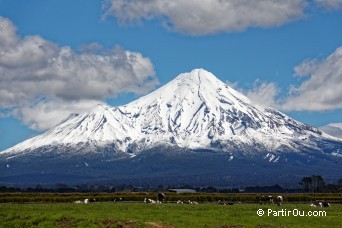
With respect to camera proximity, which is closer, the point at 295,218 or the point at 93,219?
the point at 93,219

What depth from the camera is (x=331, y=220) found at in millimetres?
41469

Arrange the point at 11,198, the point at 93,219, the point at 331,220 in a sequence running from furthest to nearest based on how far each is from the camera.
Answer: the point at 11,198 → the point at 331,220 → the point at 93,219

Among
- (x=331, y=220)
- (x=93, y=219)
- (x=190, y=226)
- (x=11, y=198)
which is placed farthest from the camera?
(x=11, y=198)

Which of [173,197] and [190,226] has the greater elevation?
[173,197]

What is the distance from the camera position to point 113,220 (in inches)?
1483

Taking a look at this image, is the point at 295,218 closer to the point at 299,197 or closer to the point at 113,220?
the point at 113,220

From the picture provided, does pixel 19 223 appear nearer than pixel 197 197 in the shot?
Yes

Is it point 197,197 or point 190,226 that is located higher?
point 197,197

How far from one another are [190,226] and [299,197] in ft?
189

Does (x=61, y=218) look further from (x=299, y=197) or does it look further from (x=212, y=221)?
(x=299, y=197)

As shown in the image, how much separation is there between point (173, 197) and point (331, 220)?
52060mm

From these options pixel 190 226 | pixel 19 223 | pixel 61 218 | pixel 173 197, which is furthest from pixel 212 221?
pixel 173 197

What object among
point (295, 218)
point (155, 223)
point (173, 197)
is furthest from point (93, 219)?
point (173, 197)

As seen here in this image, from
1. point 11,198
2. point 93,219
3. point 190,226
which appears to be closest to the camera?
point 190,226
